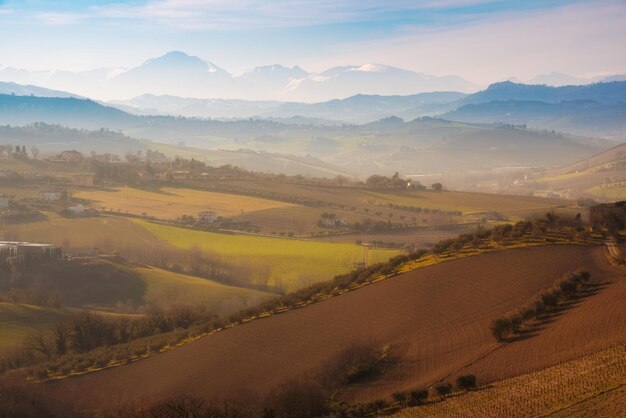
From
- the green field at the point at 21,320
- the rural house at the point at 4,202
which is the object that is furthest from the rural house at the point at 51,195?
the green field at the point at 21,320

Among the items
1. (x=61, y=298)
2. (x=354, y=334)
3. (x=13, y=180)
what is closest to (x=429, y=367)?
(x=354, y=334)

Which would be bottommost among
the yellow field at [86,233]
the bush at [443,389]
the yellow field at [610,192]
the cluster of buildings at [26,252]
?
the cluster of buildings at [26,252]

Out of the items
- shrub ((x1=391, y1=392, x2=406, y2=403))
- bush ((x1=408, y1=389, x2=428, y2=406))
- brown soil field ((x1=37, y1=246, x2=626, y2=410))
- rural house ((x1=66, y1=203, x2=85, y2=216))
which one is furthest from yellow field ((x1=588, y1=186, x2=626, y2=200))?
shrub ((x1=391, y1=392, x2=406, y2=403))

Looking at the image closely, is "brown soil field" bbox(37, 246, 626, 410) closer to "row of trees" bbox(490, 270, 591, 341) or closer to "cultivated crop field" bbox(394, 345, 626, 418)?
"row of trees" bbox(490, 270, 591, 341)

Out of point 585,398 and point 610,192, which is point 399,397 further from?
point 610,192

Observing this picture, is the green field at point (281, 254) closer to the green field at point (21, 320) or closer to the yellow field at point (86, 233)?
the yellow field at point (86, 233)
